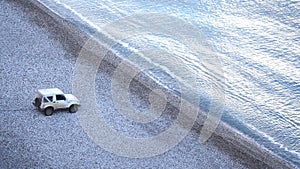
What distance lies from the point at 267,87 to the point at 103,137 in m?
0.71

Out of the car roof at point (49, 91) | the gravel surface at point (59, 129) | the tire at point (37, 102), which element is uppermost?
the car roof at point (49, 91)

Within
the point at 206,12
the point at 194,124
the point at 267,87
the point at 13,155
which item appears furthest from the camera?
the point at 206,12

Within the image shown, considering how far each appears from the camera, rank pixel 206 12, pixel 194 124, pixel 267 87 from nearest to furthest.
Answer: pixel 194 124 → pixel 267 87 → pixel 206 12

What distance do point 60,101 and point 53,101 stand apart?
2 cm

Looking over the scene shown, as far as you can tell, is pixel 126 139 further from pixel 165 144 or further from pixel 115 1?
pixel 115 1

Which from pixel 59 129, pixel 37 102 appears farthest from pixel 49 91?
pixel 59 129

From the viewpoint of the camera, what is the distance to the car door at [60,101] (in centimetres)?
190

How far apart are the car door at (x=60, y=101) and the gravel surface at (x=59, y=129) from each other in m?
0.02

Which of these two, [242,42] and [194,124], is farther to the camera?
[242,42]

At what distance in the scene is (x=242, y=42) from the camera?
251 cm

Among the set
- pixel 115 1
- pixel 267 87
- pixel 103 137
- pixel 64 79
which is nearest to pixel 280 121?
pixel 267 87

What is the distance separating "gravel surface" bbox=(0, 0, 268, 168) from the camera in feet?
5.60

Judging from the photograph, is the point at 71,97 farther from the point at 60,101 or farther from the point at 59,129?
the point at 59,129

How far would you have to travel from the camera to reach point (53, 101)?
1.90m
